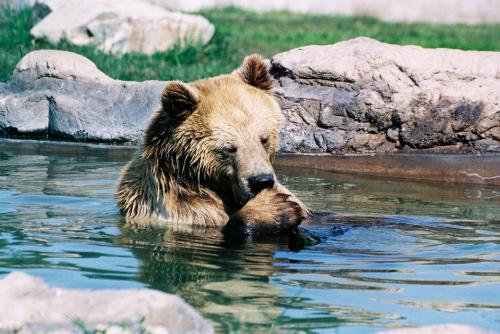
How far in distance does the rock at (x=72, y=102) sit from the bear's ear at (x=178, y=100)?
3.49m

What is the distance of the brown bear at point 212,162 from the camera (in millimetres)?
5992

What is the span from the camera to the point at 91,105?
33.1ft

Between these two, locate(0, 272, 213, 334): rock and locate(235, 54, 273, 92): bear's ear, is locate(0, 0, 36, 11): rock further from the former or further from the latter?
locate(0, 272, 213, 334): rock

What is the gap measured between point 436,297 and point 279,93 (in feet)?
17.2

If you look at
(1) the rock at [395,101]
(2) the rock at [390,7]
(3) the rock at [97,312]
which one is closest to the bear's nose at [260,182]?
(3) the rock at [97,312]

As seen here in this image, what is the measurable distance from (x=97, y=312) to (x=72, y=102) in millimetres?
6704

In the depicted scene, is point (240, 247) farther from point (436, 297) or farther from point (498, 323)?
point (498, 323)

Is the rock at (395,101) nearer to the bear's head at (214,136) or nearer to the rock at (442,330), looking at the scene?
the bear's head at (214,136)

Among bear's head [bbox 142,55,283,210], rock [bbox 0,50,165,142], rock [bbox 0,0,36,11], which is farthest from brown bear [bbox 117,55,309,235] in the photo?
rock [bbox 0,0,36,11]

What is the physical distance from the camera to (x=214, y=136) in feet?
20.2

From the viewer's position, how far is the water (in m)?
4.22

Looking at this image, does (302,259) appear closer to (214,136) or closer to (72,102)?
(214,136)

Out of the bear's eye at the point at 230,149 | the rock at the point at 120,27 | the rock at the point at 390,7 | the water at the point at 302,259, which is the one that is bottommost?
the water at the point at 302,259

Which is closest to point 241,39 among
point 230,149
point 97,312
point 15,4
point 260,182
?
point 15,4
